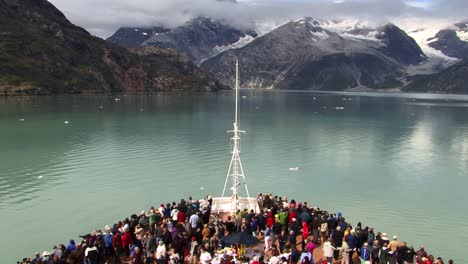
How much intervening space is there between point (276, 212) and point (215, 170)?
3322cm

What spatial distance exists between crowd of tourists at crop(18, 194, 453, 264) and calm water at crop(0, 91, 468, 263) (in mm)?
11629

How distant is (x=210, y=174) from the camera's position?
63.0m

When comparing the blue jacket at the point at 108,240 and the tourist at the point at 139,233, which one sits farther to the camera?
the tourist at the point at 139,233

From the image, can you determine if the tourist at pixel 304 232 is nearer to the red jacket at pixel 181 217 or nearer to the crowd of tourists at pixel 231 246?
the crowd of tourists at pixel 231 246

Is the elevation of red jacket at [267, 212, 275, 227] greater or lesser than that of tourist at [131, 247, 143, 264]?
greater

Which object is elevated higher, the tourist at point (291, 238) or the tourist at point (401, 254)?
Answer: the tourist at point (291, 238)

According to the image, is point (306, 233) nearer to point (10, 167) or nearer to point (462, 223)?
point (462, 223)

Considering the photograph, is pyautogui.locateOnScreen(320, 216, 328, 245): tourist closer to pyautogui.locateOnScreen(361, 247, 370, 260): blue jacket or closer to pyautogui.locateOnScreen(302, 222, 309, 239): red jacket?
pyautogui.locateOnScreen(302, 222, 309, 239): red jacket

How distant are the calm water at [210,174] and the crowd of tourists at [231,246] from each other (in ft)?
38.2

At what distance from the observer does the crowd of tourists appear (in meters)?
25.8

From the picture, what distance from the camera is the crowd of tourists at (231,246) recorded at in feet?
84.6

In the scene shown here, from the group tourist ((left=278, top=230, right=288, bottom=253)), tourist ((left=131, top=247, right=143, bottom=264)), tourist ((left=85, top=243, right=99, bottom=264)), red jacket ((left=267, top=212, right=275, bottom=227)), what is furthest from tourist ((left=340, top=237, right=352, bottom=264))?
tourist ((left=85, top=243, right=99, bottom=264))

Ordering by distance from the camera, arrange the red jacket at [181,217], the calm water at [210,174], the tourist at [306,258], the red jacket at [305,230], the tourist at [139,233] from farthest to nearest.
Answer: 1. the calm water at [210,174]
2. the red jacket at [181,217]
3. the red jacket at [305,230]
4. the tourist at [139,233]
5. the tourist at [306,258]

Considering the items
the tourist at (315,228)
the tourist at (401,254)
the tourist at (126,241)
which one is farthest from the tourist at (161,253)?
the tourist at (401,254)
